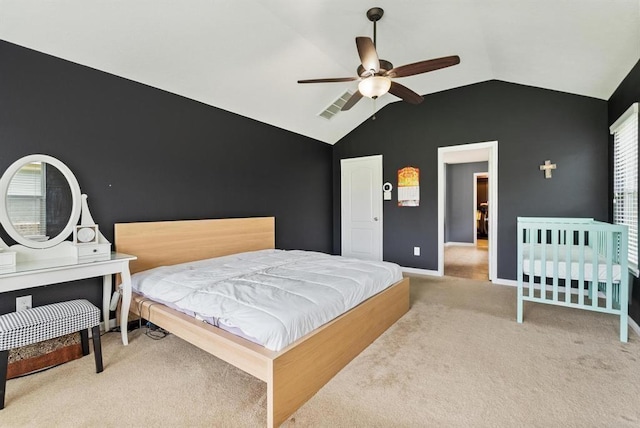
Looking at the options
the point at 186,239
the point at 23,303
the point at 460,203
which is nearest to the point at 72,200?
the point at 23,303

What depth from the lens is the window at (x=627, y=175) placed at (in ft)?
8.93

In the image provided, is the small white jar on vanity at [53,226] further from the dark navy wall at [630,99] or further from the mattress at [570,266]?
the dark navy wall at [630,99]

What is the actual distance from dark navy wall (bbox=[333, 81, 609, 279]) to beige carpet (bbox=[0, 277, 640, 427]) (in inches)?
73.1

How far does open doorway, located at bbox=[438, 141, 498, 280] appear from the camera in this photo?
4.89m

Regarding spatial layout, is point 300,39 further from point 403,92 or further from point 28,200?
point 28,200

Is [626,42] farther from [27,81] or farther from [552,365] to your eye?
[27,81]

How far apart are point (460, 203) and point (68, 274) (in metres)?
8.59

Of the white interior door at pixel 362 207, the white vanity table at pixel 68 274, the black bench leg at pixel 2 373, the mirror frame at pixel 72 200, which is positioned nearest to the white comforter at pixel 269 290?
the white vanity table at pixel 68 274

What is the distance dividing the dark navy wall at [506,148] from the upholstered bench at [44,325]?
419cm

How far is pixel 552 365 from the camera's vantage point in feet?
6.73

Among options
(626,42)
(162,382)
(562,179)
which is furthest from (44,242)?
(562,179)

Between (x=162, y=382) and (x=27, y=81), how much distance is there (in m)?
2.54

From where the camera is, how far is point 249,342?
1.63 metres

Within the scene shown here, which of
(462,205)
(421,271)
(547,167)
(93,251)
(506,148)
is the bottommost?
(421,271)
